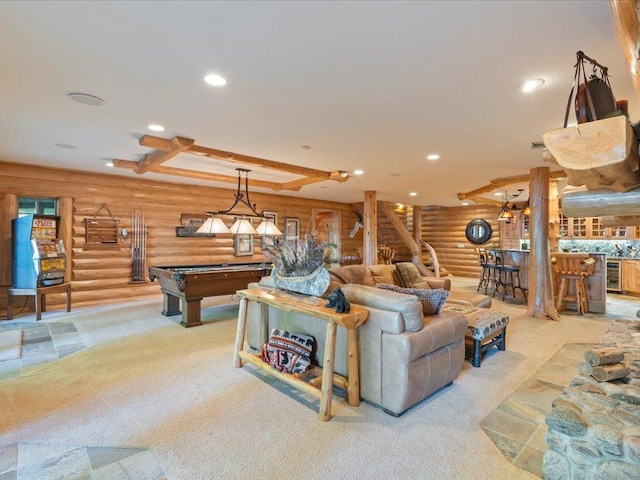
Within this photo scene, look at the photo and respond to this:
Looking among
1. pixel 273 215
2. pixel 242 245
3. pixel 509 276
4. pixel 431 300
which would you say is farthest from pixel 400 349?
pixel 273 215

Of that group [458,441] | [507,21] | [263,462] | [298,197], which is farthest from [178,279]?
[298,197]

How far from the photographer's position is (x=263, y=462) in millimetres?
1944

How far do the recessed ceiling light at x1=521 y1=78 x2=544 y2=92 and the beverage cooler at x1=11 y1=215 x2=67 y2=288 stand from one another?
6.76 m

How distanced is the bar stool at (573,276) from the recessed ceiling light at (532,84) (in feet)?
15.1

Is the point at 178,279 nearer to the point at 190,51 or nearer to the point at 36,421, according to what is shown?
the point at 36,421

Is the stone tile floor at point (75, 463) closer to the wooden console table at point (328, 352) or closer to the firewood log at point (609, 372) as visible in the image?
the wooden console table at point (328, 352)

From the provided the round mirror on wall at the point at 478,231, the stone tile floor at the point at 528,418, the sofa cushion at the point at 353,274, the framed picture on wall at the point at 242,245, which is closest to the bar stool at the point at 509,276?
the stone tile floor at the point at 528,418

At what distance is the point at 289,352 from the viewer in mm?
3059

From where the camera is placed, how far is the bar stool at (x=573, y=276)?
5.80 m

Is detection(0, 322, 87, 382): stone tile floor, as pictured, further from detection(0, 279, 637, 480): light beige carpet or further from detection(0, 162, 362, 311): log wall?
detection(0, 162, 362, 311): log wall

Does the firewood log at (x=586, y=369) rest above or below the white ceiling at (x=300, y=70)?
below

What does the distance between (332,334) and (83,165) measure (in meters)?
5.63

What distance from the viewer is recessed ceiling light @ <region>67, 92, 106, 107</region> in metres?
2.80

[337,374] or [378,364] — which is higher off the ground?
[378,364]
